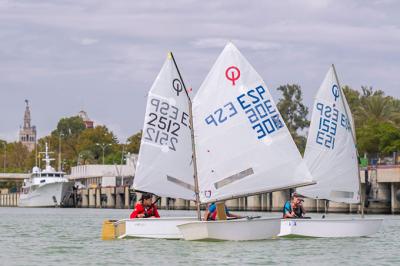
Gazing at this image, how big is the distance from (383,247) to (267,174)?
5328mm

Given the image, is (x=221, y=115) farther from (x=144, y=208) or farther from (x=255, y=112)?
(x=144, y=208)

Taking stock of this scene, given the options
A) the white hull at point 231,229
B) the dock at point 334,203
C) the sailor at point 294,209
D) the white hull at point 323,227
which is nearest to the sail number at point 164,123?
the white hull at point 231,229

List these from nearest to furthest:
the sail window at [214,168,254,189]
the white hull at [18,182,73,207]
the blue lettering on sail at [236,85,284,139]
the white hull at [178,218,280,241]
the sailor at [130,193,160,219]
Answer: the white hull at [178,218,280,241] < the sail window at [214,168,254,189] < the blue lettering on sail at [236,85,284,139] < the sailor at [130,193,160,219] < the white hull at [18,182,73,207]

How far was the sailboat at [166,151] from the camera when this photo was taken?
45781mm

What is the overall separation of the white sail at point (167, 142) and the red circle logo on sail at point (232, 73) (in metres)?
2.97

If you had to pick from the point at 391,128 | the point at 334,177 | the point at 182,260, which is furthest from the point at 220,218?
the point at 391,128

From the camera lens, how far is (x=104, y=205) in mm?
174000

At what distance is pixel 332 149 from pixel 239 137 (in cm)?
816

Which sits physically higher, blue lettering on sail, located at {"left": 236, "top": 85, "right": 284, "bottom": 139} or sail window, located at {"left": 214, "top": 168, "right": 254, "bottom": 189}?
blue lettering on sail, located at {"left": 236, "top": 85, "right": 284, "bottom": 139}

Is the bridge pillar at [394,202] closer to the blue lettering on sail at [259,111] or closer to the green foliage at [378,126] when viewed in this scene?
the green foliage at [378,126]

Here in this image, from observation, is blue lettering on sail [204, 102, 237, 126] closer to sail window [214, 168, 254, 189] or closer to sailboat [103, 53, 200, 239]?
sail window [214, 168, 254, 189]

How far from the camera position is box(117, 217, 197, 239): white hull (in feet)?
149

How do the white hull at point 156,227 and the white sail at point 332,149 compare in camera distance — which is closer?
the white hull at point 156,227

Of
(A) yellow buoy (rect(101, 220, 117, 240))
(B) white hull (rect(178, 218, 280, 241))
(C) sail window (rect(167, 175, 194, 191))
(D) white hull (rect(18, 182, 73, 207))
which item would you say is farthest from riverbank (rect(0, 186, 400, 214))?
(B) white hull (rect(178, 218, 280, 241))
